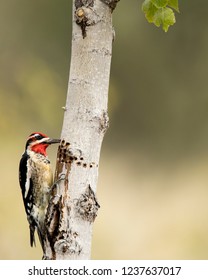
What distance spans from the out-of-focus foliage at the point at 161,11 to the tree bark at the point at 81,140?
11 centimetres

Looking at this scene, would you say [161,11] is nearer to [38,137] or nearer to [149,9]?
[149,9]

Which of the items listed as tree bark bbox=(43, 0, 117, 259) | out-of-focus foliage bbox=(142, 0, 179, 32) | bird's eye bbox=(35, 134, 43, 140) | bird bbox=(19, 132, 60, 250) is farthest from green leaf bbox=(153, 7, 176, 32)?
bird's eye bbox=(35, 134, 43, 140)

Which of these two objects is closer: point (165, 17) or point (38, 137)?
point (165, 17)

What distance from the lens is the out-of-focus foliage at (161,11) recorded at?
1.71 meters

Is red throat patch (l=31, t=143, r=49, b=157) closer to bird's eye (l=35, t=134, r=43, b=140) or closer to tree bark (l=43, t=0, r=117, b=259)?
bird's eye (l=35, t=134, r=43, b=140)

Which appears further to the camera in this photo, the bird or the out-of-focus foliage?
the bird

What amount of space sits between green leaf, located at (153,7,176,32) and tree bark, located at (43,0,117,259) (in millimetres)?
121

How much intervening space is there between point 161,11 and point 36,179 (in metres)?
0.65

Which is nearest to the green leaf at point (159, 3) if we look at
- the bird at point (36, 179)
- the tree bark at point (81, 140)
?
the tree bark at point (81, 140)

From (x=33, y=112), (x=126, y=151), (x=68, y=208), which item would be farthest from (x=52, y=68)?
(x=68, y=208)

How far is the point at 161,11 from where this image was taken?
68.1 inches

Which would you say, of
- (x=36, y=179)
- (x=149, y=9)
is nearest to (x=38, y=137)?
(x=36, y=179)

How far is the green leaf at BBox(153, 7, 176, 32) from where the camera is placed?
1717 millimetres

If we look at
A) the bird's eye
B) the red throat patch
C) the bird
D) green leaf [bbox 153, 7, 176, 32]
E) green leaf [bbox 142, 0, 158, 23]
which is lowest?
the bird
